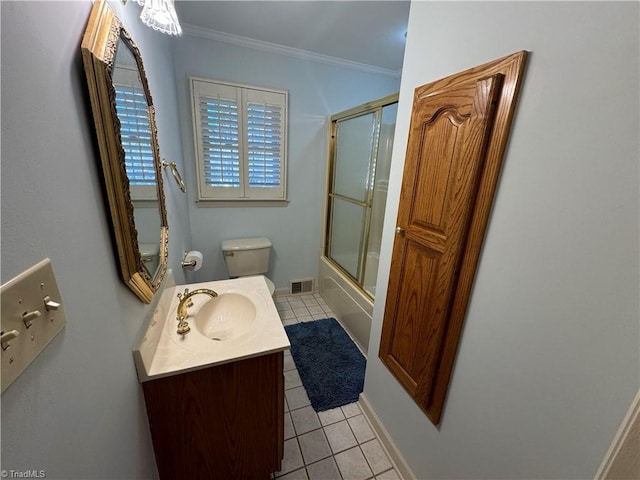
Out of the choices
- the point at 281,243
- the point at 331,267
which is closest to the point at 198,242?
the point at 281,243

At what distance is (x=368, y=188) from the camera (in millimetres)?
2111

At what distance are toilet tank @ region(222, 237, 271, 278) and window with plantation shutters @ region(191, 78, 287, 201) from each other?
1.36 feet

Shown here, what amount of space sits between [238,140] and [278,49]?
810mm

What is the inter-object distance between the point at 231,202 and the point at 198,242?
1.58 ft

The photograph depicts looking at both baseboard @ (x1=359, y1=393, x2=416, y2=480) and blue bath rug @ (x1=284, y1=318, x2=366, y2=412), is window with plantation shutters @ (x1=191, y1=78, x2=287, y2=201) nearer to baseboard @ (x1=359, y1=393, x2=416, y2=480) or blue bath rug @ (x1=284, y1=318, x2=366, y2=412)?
blue bath rug @ (x1=284, y1=318, x2=366, y2=412)

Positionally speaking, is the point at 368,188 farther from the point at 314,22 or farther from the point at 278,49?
the point at 278,49

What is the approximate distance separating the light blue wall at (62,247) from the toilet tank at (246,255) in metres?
1.64

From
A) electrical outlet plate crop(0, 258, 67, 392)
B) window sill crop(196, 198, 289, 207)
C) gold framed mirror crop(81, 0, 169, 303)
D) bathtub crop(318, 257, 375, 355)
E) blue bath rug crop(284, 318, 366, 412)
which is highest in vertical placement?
gold framed mirror crop(81, 0, 169, 303)

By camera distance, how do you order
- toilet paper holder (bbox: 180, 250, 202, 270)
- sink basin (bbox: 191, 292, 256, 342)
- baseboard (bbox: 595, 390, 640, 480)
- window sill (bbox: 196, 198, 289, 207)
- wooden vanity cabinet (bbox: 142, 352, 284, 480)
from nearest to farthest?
1. baseboard (bbox: 595, 390, 640, 480)
2. wooden vanity cabinet (bbox: 142, 352, 284, 480)
3. sink basin (bbox: 191, 292, 256, 342)
4. toilet paper holder (bbox: 180, 250, 202, 270)
5. window sill (bbox: 196, 198, 289, 207)

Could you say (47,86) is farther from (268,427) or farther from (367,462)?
(367,462)

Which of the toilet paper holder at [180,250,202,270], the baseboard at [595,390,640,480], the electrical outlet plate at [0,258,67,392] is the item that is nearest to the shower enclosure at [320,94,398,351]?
the toilet paper holder at [180,250,202,270]

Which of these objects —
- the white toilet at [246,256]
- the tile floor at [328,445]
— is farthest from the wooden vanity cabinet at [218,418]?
the white toilet at [246,256]

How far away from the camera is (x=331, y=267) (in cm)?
255

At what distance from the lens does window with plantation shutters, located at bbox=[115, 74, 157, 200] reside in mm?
718
